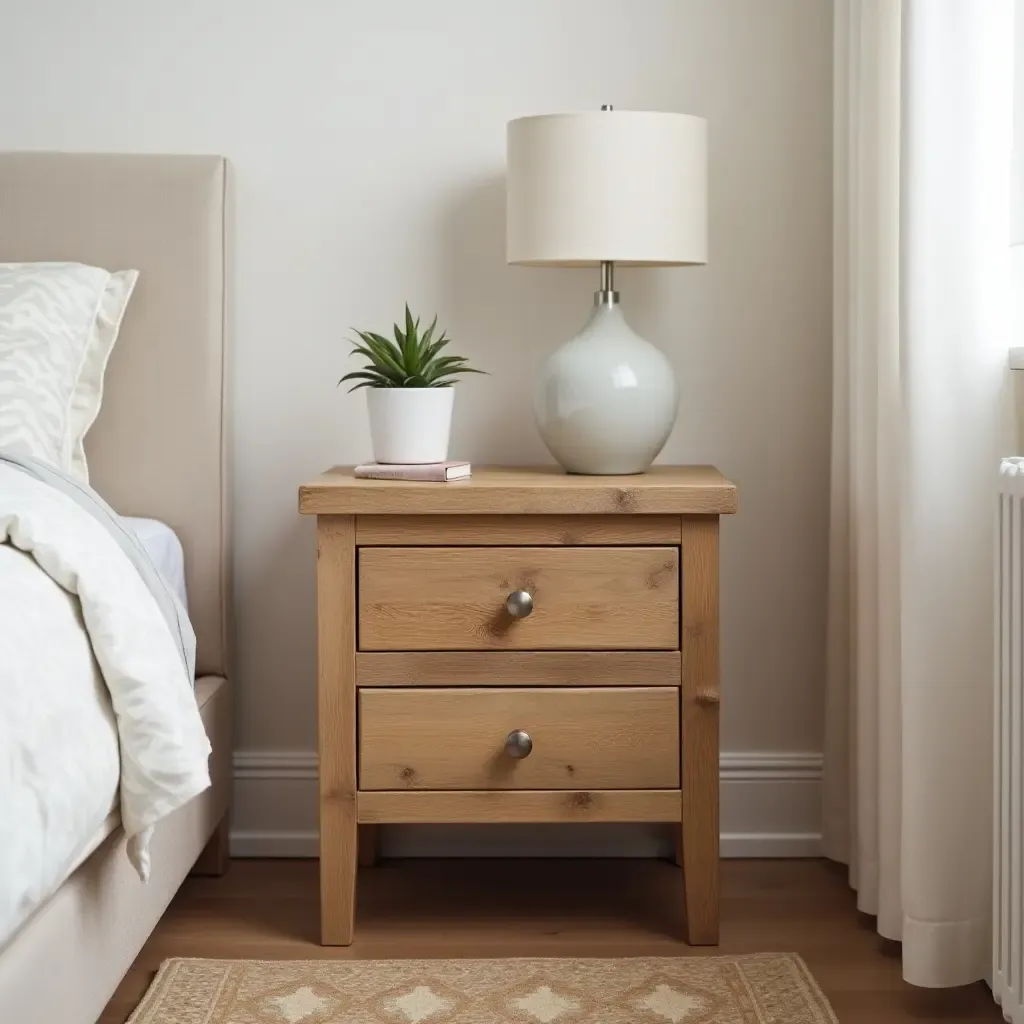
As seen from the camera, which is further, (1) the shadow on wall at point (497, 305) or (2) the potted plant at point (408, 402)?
(1) the shadow on wall at point (497, 305)

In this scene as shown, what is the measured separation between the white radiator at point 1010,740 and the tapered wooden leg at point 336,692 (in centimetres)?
87

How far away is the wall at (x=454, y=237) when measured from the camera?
7.41 feet

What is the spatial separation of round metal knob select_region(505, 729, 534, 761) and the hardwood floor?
0.29m

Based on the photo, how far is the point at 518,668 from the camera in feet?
6.08

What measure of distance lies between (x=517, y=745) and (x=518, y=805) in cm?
9

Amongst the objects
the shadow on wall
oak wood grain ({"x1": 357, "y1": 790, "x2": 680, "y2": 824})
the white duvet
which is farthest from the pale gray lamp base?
the white duvet

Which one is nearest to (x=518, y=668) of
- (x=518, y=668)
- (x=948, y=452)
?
(x=518, y=668)

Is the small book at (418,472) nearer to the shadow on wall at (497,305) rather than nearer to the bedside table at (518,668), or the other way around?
the bedside table at (518,668)

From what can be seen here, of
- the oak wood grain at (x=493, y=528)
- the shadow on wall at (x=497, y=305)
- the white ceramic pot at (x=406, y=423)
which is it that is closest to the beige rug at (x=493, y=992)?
the oak wood grain at (x=493, y=528)

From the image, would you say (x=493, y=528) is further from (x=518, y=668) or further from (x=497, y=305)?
(x=497, y=305)

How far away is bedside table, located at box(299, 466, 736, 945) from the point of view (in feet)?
6.04

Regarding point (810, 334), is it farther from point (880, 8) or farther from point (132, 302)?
point (132, 302)

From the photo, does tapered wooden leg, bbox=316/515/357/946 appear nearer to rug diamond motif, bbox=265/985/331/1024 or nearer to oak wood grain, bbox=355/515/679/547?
oak wood grain, bbox=355/515/679/547

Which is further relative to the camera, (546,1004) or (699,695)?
(699,695)
